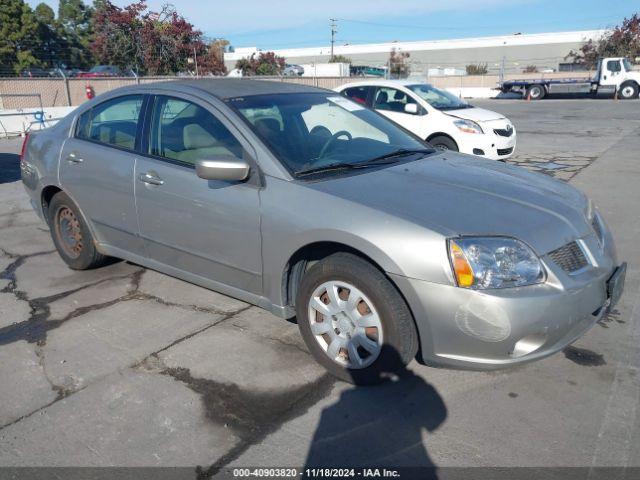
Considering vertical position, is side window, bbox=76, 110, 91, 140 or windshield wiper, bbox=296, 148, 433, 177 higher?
side window, bbox=76, 110, 91, 140

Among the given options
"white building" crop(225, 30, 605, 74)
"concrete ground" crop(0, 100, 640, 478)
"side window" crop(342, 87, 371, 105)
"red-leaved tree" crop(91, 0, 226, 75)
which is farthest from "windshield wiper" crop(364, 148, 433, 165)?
"white building" crop(225, 30, 605, 74)

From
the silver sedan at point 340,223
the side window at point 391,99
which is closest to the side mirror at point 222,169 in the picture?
the silver sedan at point 340,223

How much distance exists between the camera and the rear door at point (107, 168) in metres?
4.10

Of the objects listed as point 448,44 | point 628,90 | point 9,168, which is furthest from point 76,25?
point 9,168

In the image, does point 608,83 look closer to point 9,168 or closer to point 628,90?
point 628,90

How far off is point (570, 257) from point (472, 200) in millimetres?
589

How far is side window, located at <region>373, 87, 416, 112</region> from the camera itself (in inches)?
393

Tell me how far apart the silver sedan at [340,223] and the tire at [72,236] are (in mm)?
51

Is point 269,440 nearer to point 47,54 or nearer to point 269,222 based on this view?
point 269,222

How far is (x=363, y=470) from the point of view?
246 centimetres

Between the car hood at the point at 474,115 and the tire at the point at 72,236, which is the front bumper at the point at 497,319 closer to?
the tire at the point at 72,236

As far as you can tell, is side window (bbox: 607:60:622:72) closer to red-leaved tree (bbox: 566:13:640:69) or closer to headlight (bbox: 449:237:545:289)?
red-leaved tree (bbox: 566:13:640:69)

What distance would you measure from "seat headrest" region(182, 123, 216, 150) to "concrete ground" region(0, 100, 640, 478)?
1.24m

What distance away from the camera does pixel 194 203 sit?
3.59m
